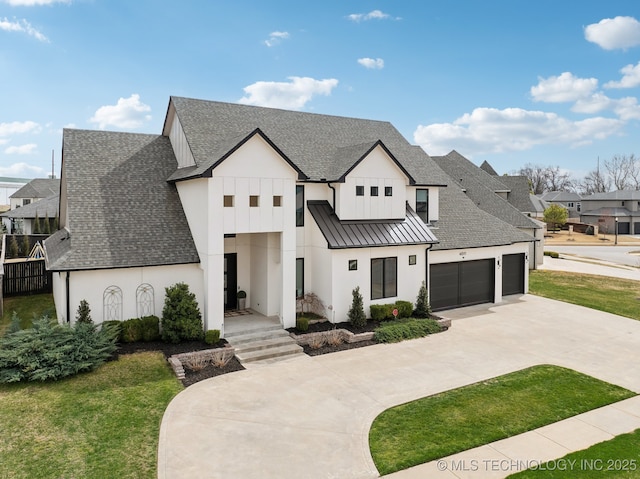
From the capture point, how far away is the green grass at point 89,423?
25.9ft

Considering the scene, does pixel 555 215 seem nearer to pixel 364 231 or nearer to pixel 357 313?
pixel 364 231

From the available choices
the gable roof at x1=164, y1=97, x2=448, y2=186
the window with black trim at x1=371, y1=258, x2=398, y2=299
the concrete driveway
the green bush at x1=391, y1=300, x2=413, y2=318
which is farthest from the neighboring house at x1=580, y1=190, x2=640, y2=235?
the window with black trim at x1=371, y1=258, x2=398, y2=299

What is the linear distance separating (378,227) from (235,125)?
323 inches

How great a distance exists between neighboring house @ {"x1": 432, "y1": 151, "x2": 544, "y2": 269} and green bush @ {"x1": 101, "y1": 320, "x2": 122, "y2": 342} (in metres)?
25.7

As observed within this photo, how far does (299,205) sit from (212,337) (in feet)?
22.3

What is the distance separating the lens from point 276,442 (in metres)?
8.86

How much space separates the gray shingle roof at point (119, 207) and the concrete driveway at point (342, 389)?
585 cm

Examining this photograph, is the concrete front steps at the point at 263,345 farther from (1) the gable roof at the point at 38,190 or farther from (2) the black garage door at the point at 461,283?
(1) the gable roof at the point at 38,190

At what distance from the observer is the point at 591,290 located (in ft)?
83.0

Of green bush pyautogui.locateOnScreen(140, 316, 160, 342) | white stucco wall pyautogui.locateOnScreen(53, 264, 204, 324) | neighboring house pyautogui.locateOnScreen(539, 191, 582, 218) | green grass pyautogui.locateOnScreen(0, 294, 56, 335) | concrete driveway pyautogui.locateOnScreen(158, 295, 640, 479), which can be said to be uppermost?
neighboring house pyautogui.locateOnScreen(539, 191, 582, 218)

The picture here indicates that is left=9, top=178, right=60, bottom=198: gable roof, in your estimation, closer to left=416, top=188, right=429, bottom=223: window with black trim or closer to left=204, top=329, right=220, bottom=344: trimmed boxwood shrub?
left=416, top=188, right=429, bottom=223: window with black trim

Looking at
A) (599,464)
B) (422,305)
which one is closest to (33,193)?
(422,305)

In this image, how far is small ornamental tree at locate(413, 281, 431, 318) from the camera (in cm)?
1828

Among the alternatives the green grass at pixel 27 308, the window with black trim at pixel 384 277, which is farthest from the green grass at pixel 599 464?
the green grass at pixel 27 308
